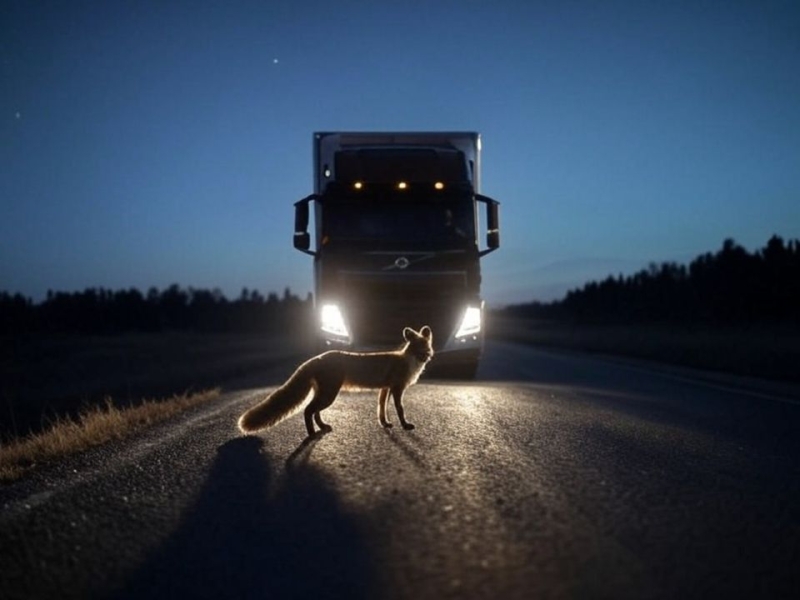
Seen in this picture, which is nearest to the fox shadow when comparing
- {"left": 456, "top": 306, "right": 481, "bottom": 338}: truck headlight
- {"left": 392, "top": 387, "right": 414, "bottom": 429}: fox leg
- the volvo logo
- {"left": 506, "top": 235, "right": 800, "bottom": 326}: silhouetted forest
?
{"left": 392, "top": 387, "right": 414, "bottom": 429}: fox leg

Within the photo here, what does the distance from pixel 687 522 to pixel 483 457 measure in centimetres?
203

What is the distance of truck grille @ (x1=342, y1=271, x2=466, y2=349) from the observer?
14508 millimetres

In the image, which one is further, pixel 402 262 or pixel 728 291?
pixel 728 291

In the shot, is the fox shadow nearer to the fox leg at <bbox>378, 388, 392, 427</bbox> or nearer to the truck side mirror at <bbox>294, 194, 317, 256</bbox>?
the fox leg at <bbox>378, 388, 392, 427</bbox>

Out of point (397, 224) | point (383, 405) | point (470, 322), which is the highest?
Answer: point (397, 224)

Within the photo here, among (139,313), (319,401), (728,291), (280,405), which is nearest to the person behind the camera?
(280,405)

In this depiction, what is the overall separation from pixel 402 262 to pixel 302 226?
198 cm

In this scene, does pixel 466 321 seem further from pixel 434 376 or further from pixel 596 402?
pixel 596 402

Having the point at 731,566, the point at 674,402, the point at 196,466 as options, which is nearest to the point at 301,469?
the point at 196,466

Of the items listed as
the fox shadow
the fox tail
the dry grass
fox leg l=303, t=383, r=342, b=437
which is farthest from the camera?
the dry grass

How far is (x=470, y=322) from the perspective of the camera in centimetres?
→ 1485

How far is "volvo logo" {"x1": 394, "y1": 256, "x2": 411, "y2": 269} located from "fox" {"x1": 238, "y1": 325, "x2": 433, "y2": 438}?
6908 mm

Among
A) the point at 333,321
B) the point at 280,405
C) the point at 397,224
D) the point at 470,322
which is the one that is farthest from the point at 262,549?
the point at 470,322

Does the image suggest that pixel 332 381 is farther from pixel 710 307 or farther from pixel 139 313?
pixel 139 313
